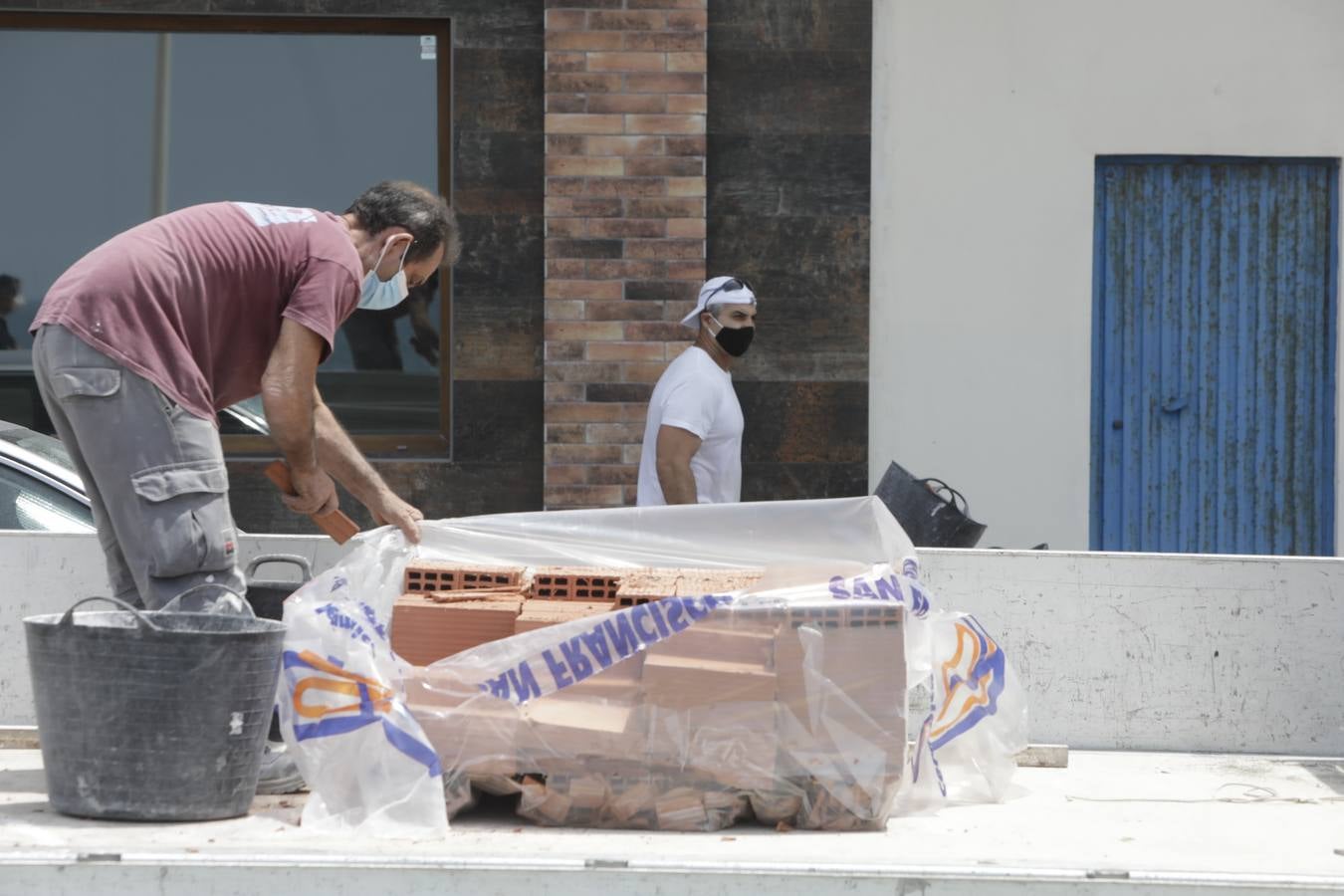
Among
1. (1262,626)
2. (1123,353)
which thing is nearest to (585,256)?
(1123,353)

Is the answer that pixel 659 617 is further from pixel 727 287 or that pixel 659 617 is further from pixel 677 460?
pixel 727 287

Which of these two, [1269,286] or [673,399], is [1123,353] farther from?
[673,399]

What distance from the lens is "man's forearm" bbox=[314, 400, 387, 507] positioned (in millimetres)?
4078

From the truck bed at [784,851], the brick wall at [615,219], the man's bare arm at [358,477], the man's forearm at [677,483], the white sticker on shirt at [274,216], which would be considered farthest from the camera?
the brick wall at [615,219]

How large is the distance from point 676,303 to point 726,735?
12.5 feet

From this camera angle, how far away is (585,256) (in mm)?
7105

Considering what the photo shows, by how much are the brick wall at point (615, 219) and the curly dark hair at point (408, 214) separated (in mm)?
2874

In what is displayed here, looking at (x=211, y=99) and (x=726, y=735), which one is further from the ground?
(x=211, y=99)

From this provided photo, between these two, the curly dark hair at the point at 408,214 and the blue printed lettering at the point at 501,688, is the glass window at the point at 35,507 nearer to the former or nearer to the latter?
the curly dark hair at the point at 408,214

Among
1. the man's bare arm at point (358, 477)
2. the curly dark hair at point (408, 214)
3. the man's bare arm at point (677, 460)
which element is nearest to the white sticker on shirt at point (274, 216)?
the curly dark hair at point (408, 214)

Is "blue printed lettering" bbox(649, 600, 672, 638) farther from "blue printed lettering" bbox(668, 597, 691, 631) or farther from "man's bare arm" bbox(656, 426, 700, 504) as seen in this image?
"man's bare arm" bbox(656, 426, 700, 504)

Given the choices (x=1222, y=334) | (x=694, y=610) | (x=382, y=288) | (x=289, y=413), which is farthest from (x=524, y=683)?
(x=1222, y=334)

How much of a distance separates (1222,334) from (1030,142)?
1.21m

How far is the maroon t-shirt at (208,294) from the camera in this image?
3.71 m
